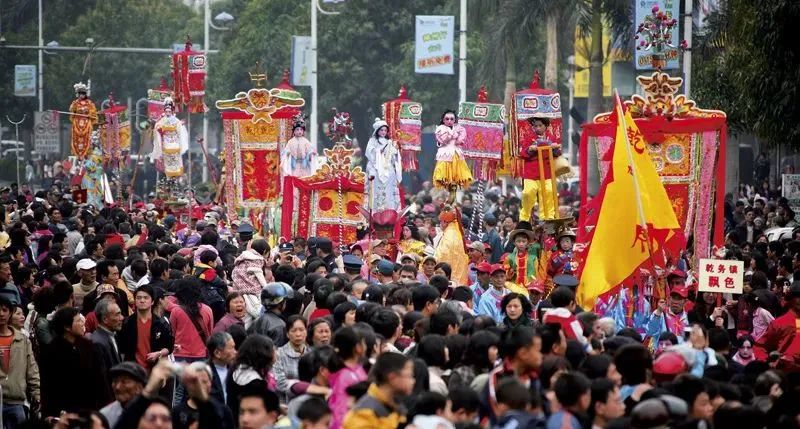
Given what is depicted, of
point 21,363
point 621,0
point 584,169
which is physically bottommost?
point 21,363

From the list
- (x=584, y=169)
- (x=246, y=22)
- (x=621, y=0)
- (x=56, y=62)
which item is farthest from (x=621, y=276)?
(x=56, y=62)

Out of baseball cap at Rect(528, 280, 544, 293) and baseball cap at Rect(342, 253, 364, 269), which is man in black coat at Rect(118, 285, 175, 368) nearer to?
baseball cap at Rect(342, 253, 364, 269)

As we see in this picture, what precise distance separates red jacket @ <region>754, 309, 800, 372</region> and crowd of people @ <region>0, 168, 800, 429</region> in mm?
12

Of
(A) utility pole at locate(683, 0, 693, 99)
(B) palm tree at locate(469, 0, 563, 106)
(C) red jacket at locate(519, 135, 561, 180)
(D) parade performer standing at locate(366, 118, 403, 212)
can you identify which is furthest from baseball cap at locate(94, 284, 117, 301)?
(B) palm tree at locate(469, 0, 563, 106)

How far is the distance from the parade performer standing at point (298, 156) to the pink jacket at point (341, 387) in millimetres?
15371

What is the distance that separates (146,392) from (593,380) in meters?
2.33

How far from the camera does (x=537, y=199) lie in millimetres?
20844

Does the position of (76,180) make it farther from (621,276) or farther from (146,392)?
(146,392)

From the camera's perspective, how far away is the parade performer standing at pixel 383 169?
23.3 m

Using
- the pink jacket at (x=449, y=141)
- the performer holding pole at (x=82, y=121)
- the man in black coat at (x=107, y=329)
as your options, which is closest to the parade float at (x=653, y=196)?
the man in black coat at (x=107, y=329)

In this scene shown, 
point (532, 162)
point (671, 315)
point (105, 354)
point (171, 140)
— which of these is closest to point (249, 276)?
point (671, 315)

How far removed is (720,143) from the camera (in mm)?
17859

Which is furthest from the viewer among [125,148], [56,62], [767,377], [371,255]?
[56,62]

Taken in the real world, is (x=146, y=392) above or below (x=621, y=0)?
below
